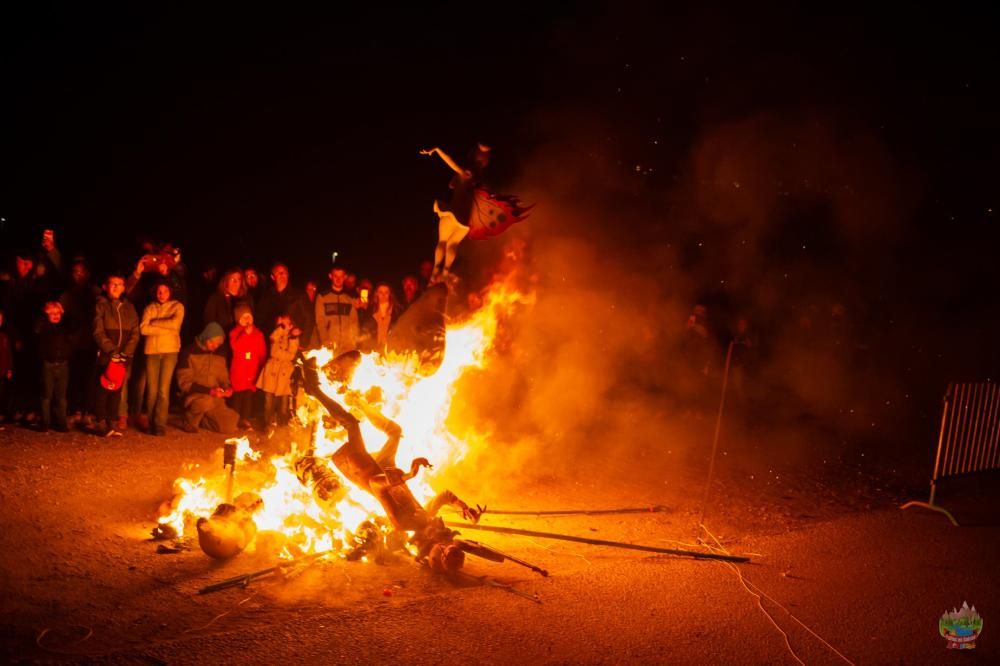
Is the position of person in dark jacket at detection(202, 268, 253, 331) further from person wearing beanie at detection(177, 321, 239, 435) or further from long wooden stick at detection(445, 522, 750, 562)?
long wooden stick at detection(445, 522, 750, 562)

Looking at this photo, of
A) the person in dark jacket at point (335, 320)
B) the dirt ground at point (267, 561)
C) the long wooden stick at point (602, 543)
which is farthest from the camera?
the person in dark jacket at point (335, 320)

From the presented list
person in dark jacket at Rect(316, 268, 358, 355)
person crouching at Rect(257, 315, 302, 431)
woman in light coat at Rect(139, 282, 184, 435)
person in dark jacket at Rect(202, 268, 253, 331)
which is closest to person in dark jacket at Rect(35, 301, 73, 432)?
woman in light coat at Rect(139, 282, 184, 435)

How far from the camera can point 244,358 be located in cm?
945

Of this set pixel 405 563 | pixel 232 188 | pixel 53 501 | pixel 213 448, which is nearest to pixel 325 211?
pixel 232 188

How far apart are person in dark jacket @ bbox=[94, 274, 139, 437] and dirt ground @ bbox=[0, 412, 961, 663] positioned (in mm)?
454

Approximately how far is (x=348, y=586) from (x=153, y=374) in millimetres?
4994

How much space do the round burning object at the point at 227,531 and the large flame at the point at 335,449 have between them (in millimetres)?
221

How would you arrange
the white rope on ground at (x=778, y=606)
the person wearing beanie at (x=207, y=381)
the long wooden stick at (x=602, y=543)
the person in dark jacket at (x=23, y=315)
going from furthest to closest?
the person wearing beanie at (x=207, y=381), the person in dark jacket at (x=23, y=315), the long wooden stick at (x=602, y=543), the white rope on ground at (x=778, y=606)

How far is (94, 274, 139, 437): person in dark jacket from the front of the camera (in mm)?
8570

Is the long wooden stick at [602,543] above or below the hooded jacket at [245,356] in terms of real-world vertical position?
below

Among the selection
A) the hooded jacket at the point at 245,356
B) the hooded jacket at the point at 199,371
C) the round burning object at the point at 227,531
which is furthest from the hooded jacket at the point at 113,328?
the round burning object at the point at 227,531

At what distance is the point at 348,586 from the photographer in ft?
16.5

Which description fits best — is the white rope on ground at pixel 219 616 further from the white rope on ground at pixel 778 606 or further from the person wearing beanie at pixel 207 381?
the person wearing beanie at pixel 207 381

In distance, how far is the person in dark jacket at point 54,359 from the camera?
27.2 ft
